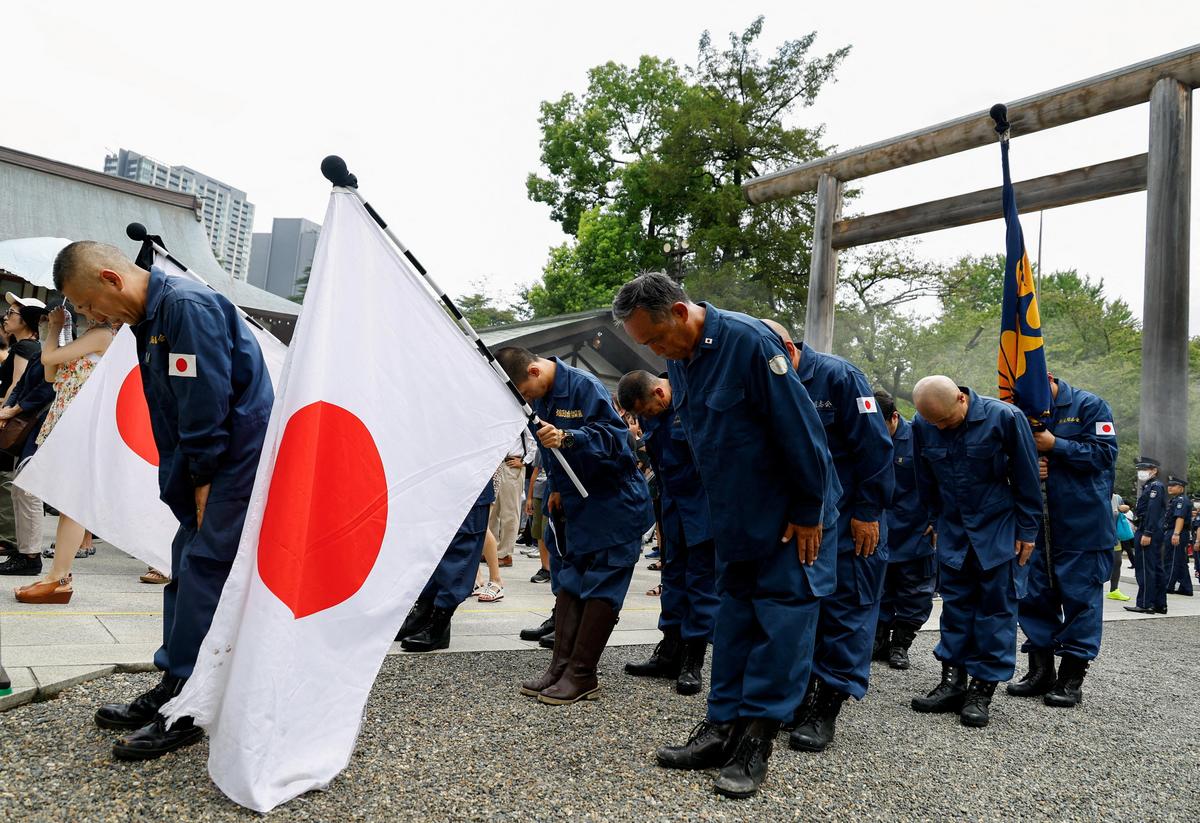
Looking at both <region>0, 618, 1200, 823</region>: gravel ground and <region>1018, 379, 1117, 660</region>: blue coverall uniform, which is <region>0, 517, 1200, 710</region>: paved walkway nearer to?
<region>0, 618, 1200, 823</region>: gravel ground

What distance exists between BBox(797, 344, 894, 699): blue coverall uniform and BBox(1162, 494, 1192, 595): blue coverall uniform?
1051 cm

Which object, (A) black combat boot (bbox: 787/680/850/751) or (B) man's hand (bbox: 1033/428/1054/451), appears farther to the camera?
(B) man's hand (bbox: 1033/428/1054/451)

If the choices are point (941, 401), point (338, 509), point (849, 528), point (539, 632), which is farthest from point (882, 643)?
point (338, 509)

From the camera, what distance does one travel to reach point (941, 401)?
460cm

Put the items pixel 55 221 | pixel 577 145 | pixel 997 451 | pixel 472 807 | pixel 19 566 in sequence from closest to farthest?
1. pixel 472 807
2. pixel 997 451
3. pixel 19 566
4. pixel 55 221
5. pixel 577 145

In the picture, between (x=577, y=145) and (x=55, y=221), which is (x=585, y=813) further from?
(x=577, y=145)

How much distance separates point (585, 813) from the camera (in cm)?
268

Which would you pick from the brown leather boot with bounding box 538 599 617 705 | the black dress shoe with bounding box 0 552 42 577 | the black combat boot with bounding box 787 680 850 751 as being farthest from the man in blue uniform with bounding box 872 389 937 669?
the black dress shoe with bounding box 0 552 42 577

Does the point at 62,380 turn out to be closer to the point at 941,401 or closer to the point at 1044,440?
the point at 941,401

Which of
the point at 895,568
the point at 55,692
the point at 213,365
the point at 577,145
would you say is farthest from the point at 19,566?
the point at 577,145

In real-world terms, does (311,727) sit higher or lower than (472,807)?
higher

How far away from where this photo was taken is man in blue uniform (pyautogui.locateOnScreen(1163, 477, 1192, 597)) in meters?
11.2

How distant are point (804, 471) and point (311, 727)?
1.92 meters

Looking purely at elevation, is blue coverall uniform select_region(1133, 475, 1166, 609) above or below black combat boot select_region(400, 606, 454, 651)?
above
